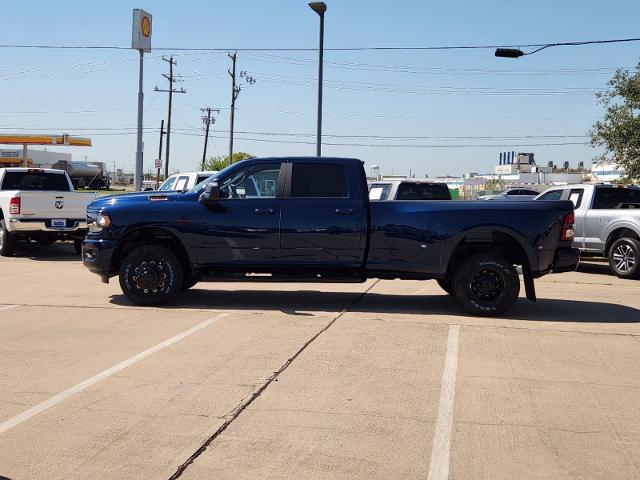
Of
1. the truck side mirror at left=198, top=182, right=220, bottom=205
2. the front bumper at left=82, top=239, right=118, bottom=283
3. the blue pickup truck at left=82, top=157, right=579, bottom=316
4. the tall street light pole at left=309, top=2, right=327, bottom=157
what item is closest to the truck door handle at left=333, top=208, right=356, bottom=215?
the blue pickup truck at left=82, top=157, right=579, bottom=316

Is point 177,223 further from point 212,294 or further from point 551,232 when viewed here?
point 551,232

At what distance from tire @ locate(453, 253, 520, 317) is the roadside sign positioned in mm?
23431

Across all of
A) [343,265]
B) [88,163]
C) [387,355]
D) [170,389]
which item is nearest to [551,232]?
[343,265]

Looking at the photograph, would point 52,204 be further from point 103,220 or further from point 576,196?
point 576,196

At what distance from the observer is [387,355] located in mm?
6910

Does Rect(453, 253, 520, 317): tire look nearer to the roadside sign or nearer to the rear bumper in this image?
the rear bumper

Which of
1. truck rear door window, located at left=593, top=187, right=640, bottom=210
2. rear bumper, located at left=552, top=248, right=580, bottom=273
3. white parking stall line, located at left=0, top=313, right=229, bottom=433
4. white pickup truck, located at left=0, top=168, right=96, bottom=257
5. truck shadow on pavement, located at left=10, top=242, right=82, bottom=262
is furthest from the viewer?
truck shadow on pavement, located at left=10, top=242, right=82, bottom=262

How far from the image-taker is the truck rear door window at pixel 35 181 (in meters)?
17.6

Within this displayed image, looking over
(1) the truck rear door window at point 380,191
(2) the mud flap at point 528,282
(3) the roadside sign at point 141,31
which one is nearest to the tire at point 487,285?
(2) the mud flap at point 528,282

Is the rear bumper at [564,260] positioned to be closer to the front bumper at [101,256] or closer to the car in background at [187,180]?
the front bumper at [101,256]

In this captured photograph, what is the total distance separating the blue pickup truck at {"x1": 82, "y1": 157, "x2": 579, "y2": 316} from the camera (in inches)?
355

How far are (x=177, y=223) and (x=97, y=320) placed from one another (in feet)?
5.36

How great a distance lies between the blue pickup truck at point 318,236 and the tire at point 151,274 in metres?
0.01

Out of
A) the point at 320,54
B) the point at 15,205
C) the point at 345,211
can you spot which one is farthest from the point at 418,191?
the point at 15,205
